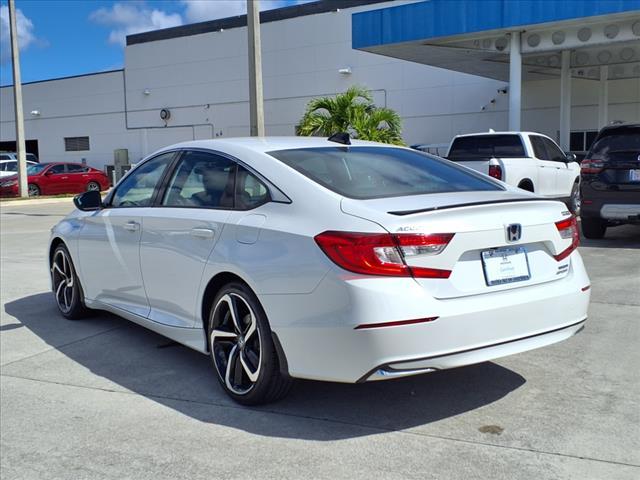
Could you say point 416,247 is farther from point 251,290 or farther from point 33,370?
point 33,370

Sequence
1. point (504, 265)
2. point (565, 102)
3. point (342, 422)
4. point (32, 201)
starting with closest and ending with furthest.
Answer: point (504, 265) < point (342, 422) < point (565, 102) < point (32, 201)

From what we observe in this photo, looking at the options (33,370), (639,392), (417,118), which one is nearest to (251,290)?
(33,370)

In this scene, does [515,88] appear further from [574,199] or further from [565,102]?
[574,199]

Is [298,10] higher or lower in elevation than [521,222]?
higher

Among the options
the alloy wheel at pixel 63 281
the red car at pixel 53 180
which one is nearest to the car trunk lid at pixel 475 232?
the alloy wheel at pixel 63 281

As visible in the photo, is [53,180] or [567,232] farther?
[53,180]

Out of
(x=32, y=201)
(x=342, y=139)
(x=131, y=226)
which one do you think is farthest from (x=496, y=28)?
(x=32, y=201)

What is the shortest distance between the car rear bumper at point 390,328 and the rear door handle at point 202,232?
71cm

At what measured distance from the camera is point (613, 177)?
32.6 feet

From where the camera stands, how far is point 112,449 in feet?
11.8

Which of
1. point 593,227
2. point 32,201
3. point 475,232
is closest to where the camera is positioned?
point 475,232

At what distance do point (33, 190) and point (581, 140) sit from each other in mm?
21819

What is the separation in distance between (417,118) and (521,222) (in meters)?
26.7

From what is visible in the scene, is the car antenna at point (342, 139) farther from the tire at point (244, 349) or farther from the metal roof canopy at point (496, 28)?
the metal roof canopy at point (496, 28)
